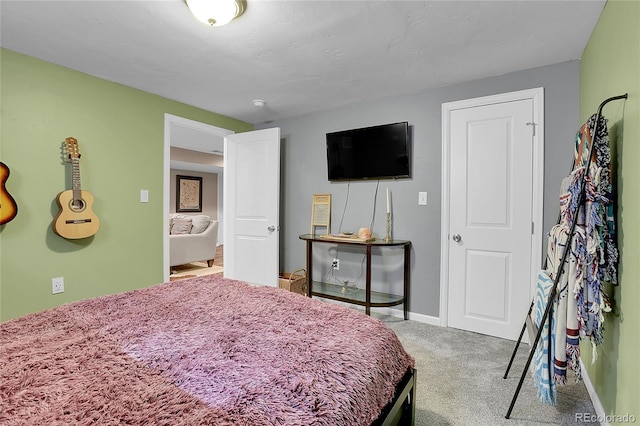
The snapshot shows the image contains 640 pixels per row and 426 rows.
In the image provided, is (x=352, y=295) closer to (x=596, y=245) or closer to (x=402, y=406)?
(x=402, y=406)

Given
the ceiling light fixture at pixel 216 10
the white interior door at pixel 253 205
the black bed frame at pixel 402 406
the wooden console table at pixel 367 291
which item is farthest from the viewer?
the white interior door at pixel 253 205

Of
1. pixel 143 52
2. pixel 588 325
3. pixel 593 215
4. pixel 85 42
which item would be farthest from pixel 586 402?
pixel 85 42

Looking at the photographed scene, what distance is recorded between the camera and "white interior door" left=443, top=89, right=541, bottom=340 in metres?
2.59

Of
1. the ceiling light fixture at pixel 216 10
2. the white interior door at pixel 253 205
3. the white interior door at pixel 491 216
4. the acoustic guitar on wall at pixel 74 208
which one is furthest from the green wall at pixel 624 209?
the acoustic guitar on wall at pixel 74 208

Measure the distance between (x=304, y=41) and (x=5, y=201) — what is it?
238cm

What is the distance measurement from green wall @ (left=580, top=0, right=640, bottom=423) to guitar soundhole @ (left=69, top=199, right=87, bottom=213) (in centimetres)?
355

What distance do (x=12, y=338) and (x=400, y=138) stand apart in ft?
9.73

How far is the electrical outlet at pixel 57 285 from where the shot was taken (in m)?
2.58

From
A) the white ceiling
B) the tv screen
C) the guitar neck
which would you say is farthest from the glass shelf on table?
the guitar neck

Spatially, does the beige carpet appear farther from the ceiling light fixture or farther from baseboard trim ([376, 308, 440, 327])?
the ceiling light fixture

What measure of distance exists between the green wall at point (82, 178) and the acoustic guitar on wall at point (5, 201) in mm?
73

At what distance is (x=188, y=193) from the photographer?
8.51 metres

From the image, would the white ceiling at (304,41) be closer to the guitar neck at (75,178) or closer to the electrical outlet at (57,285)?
the guitar neck at (75,178)

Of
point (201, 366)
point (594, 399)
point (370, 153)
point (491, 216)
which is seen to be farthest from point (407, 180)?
point (201, 366)
